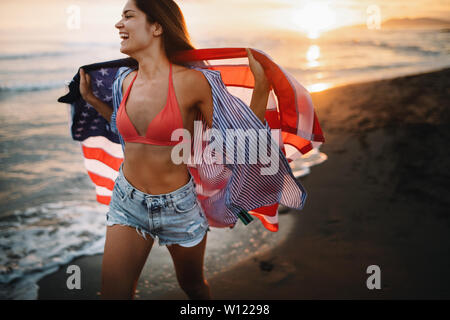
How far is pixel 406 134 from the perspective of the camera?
23.2 ft

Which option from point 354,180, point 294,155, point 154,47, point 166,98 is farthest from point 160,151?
point 354,180

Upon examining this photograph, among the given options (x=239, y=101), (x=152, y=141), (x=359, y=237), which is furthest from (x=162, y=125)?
(x=359, y=237)

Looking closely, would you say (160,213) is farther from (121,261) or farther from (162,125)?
(162,125)

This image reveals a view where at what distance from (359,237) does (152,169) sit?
256 cm

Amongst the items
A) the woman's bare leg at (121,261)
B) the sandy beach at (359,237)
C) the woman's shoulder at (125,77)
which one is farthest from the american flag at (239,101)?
the sandy beach at (359,237)

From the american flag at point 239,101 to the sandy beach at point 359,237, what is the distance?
3.06 ft

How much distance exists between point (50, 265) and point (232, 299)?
187cm

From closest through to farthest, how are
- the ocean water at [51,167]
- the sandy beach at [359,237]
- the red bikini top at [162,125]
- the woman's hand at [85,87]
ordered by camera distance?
1. the red bikini top at [162,125]
2. the woman's hand at [85,87]
3. the sandy beach at [359,237]
4. the ocean water at [51,167]

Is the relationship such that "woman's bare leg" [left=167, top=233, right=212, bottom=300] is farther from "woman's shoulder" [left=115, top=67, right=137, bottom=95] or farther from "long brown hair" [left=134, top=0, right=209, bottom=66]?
"long brown hair" [left=134, top=0, right=209, bottom=66]

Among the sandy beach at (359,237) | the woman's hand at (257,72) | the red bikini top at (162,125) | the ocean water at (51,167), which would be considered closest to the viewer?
the red bikini top at (162,125)

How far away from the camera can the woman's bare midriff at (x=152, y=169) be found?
2.23 metres

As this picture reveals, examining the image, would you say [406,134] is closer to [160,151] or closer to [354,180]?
[354,180]

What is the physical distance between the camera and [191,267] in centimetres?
250

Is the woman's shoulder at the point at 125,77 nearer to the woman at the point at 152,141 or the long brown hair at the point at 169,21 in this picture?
the woman at the point at 152,141
